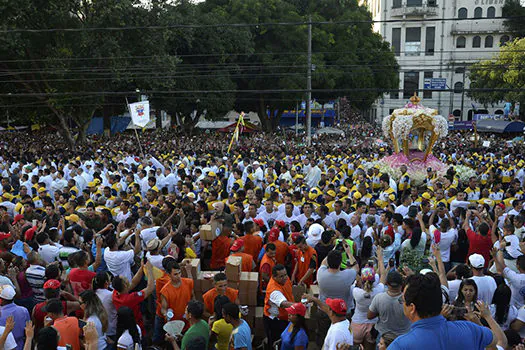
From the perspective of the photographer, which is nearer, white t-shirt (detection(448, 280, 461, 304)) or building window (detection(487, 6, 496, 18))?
white t-shirt (detection(448, 280, 461, 304))

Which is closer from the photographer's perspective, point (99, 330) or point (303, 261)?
point (99, 330)

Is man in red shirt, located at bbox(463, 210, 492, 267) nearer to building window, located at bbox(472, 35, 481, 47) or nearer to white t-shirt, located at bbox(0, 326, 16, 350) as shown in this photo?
white t-shirt, located at bbox(0, 326, 16, 350)

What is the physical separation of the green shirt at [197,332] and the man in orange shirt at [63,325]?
3.33 ft

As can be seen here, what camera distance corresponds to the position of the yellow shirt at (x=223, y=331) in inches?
186

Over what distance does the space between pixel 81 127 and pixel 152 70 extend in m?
5.45

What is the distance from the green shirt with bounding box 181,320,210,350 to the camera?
452cm

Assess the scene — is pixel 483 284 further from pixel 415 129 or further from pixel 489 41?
pixel 489 41

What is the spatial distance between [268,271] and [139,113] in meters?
12.8

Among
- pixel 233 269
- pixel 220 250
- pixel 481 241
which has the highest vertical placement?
pixel 233 269

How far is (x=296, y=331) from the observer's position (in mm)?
4977

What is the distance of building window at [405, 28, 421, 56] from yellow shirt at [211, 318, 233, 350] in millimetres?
58380

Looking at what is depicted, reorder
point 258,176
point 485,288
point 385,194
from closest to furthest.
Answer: point 485,288
point 385,194
point 258,176

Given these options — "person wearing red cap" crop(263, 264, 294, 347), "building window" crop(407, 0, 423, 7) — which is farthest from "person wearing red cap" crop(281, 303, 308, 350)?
"building window" crop(407, 0, 423, 7)

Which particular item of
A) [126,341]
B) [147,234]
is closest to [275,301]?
[126,341]
